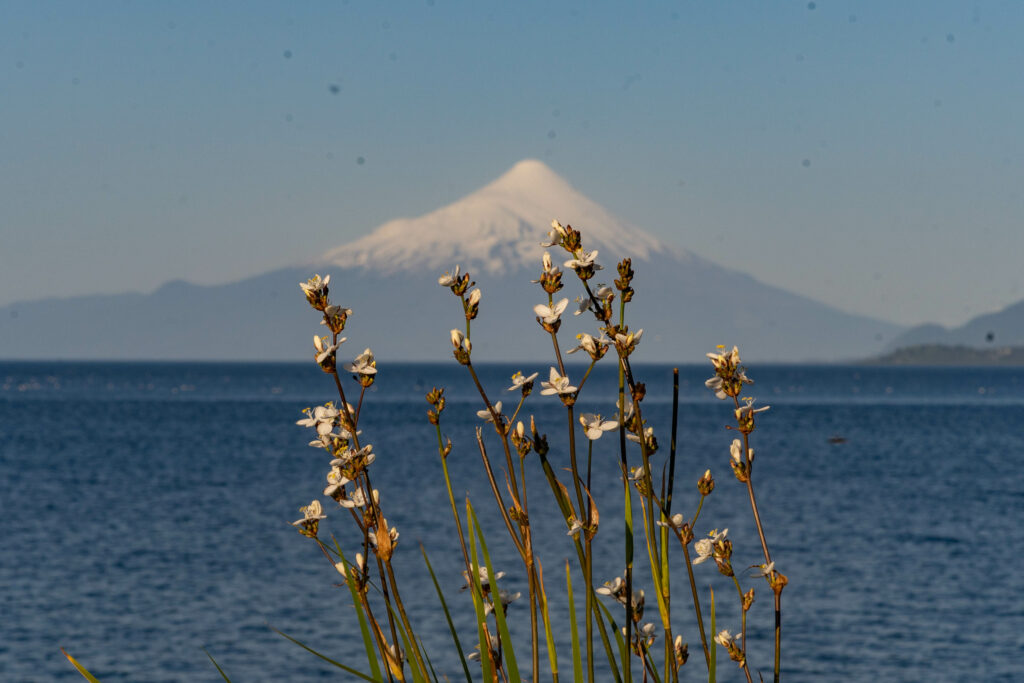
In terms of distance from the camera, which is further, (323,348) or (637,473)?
(637,473)

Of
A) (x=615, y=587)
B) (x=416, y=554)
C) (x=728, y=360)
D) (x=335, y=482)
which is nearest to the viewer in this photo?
(x=728, y=360)

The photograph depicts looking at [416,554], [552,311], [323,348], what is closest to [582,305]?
[552,311]

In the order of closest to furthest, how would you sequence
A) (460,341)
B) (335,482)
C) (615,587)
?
(335,482) < (460,341) < (615,587)

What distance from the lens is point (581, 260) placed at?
2041mm

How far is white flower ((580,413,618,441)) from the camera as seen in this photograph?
6.81 feet

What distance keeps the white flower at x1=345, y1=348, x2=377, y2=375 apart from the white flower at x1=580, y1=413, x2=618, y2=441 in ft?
1.46

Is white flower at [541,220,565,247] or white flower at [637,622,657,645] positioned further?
white flower at [637,622,657,645]

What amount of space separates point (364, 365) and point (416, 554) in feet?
81.7

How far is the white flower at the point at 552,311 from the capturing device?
6.77 ft

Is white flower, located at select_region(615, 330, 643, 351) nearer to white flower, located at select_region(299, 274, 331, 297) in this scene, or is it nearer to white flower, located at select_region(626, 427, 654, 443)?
white flower, located at select_region(626, 427, 654, 443)

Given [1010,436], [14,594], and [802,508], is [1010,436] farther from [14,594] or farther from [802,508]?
[14,594]

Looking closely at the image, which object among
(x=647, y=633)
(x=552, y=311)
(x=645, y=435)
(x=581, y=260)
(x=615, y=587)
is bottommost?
(x=647, y=633)

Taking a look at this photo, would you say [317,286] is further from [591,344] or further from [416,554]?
[416,554]

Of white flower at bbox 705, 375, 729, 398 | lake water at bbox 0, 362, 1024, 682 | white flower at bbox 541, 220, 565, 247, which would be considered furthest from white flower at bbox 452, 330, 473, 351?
lake water at bbox 0, 362, 1024, 682
